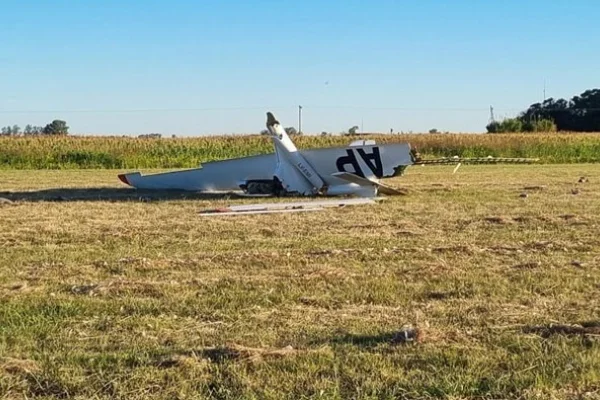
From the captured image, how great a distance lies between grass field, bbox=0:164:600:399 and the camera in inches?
137

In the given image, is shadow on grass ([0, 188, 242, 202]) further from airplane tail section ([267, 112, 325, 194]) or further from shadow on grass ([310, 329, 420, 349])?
shadow on grass ([310, 329, 420, 349])

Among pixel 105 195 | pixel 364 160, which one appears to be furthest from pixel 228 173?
pixel 364 160

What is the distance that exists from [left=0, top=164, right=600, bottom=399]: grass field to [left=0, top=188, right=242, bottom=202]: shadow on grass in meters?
3.67

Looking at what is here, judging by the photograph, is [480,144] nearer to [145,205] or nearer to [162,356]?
[145,205]

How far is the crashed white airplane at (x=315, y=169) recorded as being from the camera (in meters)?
13.6

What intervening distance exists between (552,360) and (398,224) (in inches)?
221

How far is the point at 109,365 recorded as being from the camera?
3.70m

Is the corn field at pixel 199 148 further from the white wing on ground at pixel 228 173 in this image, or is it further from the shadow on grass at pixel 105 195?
the white wing on ground at pixel 228 173

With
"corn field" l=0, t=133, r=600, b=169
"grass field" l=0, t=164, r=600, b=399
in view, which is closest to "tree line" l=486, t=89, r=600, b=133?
"corn field" l=0, t=133, r=600, b=169

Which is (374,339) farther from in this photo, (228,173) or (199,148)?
(199,148)

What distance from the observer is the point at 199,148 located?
3391 centimetres

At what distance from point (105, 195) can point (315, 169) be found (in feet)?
12.9

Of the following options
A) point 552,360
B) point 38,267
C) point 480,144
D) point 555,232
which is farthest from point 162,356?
point 480,144

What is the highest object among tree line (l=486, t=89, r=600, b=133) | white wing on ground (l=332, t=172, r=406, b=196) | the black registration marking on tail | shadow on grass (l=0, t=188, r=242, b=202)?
tree line (l=486, t=89, r=600, b=133)
